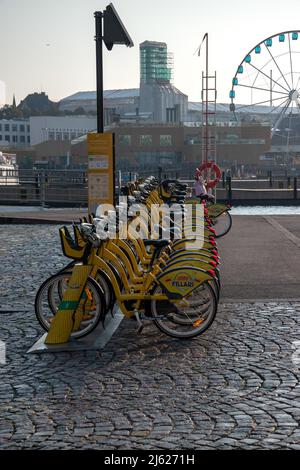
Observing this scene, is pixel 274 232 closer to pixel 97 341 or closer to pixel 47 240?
pixel 47 240

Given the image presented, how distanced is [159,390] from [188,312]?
1737 millimetres

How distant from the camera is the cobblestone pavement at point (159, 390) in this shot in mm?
4926

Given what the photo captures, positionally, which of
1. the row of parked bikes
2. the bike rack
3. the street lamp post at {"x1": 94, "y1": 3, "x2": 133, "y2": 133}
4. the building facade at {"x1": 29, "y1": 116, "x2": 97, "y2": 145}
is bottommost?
the bike rack

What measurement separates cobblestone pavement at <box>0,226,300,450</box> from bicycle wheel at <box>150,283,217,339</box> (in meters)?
0.13

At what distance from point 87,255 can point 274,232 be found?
10.5 m

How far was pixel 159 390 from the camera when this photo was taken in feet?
19.4

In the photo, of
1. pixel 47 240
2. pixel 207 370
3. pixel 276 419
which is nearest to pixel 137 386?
pixel 207 370

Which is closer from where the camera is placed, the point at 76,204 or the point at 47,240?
the point at 47,240

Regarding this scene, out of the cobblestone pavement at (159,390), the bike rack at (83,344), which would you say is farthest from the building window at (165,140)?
the bike rack at (83,344)

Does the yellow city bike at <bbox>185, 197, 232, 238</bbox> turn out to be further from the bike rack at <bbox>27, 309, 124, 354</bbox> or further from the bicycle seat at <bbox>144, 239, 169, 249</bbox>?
the bike rack at <bbox>27, 309, 124, 354</bbox>

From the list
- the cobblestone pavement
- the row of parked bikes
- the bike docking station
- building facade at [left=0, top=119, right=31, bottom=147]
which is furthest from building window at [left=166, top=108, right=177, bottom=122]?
the row of parked bikes

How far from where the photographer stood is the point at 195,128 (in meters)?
113

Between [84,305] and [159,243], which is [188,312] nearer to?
[159,243]

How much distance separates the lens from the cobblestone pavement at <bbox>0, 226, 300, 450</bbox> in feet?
16.2
